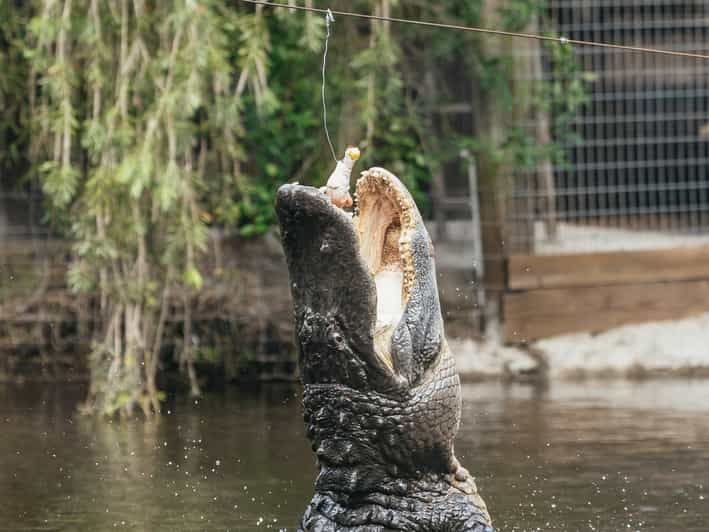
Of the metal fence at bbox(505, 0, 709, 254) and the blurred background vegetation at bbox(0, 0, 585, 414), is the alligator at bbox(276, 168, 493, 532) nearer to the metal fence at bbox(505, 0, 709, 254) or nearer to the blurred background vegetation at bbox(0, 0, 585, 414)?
the blurred background vegetation at bbox(0, 0, 585, 414)

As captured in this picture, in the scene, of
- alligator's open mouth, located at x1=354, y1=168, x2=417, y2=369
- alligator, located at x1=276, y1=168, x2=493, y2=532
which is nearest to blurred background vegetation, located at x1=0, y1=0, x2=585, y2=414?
alligator's open mouth, located at x1=354, y1=168, x2=417, y2=369

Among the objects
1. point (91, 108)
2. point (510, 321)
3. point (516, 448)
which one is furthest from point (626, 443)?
point (91, 108)

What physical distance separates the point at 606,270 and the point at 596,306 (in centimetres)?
Result: 29

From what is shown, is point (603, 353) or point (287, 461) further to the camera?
point (603, 353)

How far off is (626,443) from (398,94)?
378cm

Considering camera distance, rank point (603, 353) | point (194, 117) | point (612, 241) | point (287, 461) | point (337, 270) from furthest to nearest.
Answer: point (612, 241) → point (603, 353) → point (194, 117) → point (287, 461) → point (337, 270)

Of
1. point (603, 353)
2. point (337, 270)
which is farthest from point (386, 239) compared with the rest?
point (603, 353)

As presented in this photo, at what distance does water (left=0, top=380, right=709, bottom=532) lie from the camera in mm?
5469

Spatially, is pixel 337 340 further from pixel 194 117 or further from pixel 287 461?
pixel 194 117

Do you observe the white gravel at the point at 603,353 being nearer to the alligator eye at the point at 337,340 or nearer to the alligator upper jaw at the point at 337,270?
the alligator upper jaw at the point at 337,270

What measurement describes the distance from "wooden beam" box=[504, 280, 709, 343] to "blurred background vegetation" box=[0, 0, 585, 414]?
1042 millimetres

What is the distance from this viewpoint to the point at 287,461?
677 cm

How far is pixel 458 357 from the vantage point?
10297 mm

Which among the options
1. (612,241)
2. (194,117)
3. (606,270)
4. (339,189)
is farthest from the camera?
(612,241)
